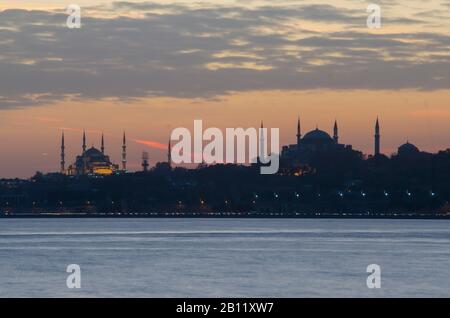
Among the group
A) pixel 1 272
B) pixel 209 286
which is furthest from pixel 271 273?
pixel 1 272

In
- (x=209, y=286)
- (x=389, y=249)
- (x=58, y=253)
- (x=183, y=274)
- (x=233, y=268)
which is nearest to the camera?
(x=209, y=286)

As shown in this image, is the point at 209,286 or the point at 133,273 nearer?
the point at 209,286
